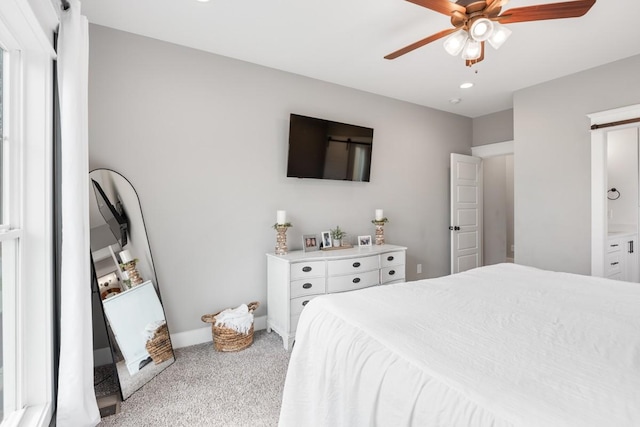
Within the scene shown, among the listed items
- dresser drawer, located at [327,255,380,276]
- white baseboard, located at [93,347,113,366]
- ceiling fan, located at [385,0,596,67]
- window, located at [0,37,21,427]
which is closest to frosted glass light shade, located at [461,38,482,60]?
ceiling fan, located at [385,0,596,67]

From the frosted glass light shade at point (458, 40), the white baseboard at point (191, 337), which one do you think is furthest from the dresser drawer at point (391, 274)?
the frosted glass light shade at point (458, 40)

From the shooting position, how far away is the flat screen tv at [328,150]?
3143 mm

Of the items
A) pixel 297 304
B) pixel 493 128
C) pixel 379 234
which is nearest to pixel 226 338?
pixel 297 304

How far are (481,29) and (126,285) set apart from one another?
9.08 ft

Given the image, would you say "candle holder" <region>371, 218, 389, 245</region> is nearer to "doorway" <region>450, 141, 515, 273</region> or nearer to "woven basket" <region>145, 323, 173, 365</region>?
"doorway" <region>450, 141, 515, 273</region>

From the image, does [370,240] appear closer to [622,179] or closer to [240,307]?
[240,307]

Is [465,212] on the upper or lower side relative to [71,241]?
upper

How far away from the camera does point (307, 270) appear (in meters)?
2.80

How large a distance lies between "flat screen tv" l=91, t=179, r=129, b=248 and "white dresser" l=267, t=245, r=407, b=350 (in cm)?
120

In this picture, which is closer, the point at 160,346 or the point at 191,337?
the point at 160,346

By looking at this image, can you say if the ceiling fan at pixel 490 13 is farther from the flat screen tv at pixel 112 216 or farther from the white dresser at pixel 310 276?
the flat screen tv at pixel 112 216

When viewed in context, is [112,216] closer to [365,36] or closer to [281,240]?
[281,240]

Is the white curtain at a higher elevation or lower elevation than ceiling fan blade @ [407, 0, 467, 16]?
lower

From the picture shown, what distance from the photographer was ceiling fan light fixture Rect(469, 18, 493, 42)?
1.70 m
